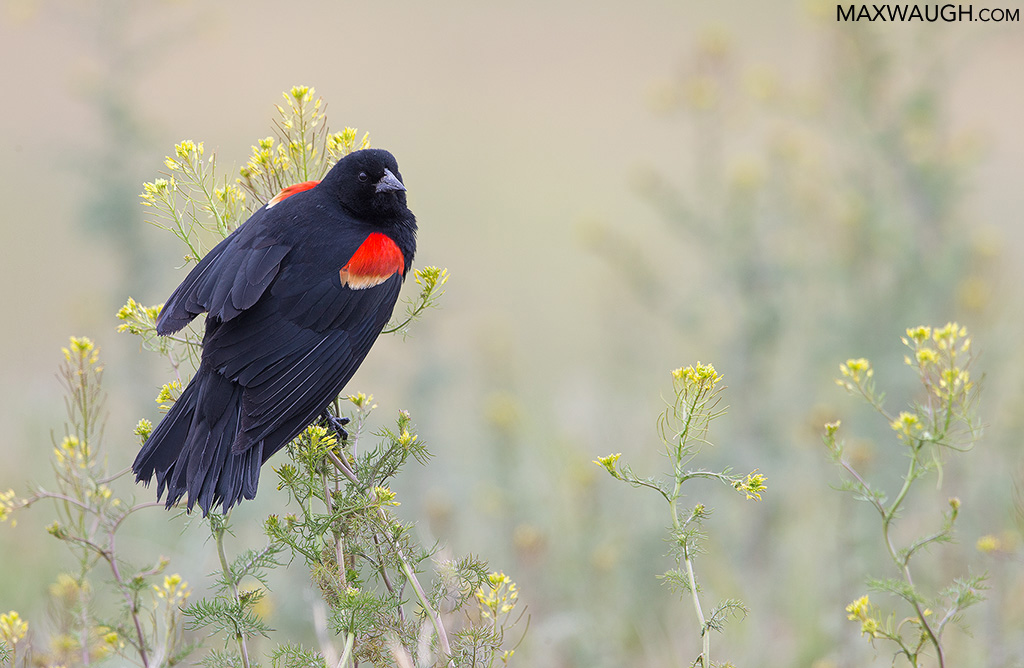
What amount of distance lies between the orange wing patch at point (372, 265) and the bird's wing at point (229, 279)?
181 millimetres

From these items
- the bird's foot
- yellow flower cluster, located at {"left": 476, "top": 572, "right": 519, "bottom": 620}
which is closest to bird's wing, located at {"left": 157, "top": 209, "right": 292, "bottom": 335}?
the bird's foot

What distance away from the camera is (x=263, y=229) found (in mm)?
2406

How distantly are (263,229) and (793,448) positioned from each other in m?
3.23

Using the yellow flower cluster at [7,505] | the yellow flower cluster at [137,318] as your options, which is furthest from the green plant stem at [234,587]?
the yellow flower cluster at [137,318]

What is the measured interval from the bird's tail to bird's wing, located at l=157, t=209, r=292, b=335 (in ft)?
0.48

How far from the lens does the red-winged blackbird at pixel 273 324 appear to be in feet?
6.89

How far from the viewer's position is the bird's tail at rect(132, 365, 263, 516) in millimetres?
2014

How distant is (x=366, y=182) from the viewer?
8.98 feet

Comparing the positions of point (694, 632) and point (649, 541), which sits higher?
point (649, 541)

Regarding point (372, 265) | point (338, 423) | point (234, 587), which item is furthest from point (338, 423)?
point (234, 587)

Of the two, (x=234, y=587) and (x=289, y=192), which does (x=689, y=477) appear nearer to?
(x=234, y=587)

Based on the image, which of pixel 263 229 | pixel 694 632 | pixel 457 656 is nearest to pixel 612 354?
pixel 694 632

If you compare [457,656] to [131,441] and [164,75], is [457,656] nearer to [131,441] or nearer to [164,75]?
[131,441]

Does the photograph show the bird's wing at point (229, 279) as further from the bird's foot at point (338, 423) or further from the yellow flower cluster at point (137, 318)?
the bird's foot at point (338, 423)
